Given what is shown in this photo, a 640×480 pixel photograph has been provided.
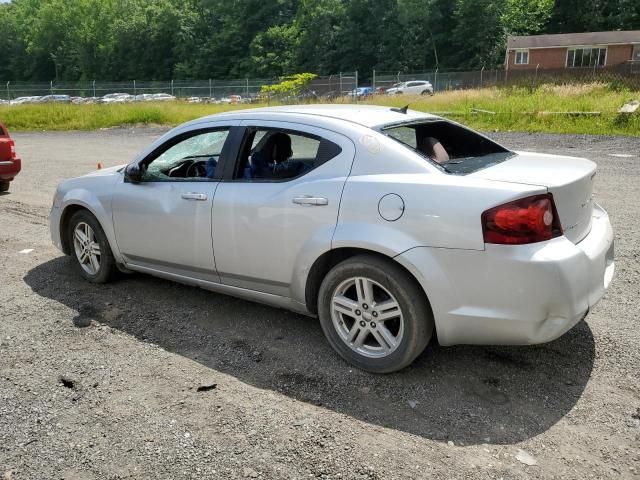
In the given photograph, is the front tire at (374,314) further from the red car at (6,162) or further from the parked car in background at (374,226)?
the red car at (6,162)

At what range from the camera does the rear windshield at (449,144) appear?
3.73 m

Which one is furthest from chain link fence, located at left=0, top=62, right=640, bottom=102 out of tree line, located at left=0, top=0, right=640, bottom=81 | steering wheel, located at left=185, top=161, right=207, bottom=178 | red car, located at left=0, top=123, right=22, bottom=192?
tree line, located at left=0, top=0, right=640, bottom=81

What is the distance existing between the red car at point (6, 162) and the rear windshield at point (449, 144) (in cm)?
871

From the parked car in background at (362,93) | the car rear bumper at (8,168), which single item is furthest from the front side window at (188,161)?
the parked car in background at (362,93)

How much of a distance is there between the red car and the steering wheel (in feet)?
22.8

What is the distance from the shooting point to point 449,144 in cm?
434

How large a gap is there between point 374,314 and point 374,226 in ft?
1.82

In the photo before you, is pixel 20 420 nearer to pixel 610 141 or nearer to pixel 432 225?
pixel 432 225

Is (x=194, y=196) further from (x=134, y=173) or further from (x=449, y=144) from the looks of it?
(x=449, y=144)

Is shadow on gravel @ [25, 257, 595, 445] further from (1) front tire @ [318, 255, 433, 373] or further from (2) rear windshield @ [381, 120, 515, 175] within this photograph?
(2) rear windshield @ [381, 120, 515, 175]

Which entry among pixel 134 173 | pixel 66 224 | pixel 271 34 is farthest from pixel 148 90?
pixel 271 34

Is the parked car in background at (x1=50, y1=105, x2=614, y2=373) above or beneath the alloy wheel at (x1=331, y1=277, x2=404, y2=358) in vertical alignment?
above

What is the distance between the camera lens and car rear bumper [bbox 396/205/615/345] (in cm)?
304

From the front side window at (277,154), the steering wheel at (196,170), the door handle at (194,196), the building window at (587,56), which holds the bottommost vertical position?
the door handle at (194,196)
